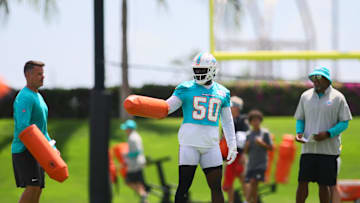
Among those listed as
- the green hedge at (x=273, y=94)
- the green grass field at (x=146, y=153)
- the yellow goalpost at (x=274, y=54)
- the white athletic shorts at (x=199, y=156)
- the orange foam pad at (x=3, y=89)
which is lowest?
the green grass field at (x=146, y=153)

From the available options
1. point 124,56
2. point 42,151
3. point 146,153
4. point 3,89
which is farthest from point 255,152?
point 124,56

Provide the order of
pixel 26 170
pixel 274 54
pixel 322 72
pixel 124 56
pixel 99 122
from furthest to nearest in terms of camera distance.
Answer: pixel 124 56
pixel 274 54
pixel 99 122
pixel 322 72
pixel 26 170

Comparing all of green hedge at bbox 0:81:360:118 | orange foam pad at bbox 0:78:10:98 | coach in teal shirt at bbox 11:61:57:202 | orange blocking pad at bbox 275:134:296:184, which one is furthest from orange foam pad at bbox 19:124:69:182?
orange blocking pad at bbox 275:134:296:184

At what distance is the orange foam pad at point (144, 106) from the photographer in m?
5.46

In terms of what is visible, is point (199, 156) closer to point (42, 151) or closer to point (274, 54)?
point (42, 151)

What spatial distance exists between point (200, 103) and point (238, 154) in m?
3.10

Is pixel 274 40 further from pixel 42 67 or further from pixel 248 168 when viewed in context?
pixel 42 67

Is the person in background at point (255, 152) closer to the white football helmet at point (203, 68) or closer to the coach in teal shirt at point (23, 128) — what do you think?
the white football helmet at point (203, 68)

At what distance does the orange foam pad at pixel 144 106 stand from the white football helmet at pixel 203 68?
0.42 metres

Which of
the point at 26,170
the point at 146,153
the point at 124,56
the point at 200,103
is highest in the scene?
the point at 124,56

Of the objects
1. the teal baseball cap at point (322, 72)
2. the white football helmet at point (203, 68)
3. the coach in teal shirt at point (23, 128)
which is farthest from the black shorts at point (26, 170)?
the teal baseball cap at point (322, 72)

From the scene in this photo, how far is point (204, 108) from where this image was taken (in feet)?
18.8

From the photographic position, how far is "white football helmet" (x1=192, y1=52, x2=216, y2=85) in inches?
227

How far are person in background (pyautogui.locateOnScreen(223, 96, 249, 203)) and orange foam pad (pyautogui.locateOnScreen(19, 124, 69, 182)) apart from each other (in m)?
3.16
